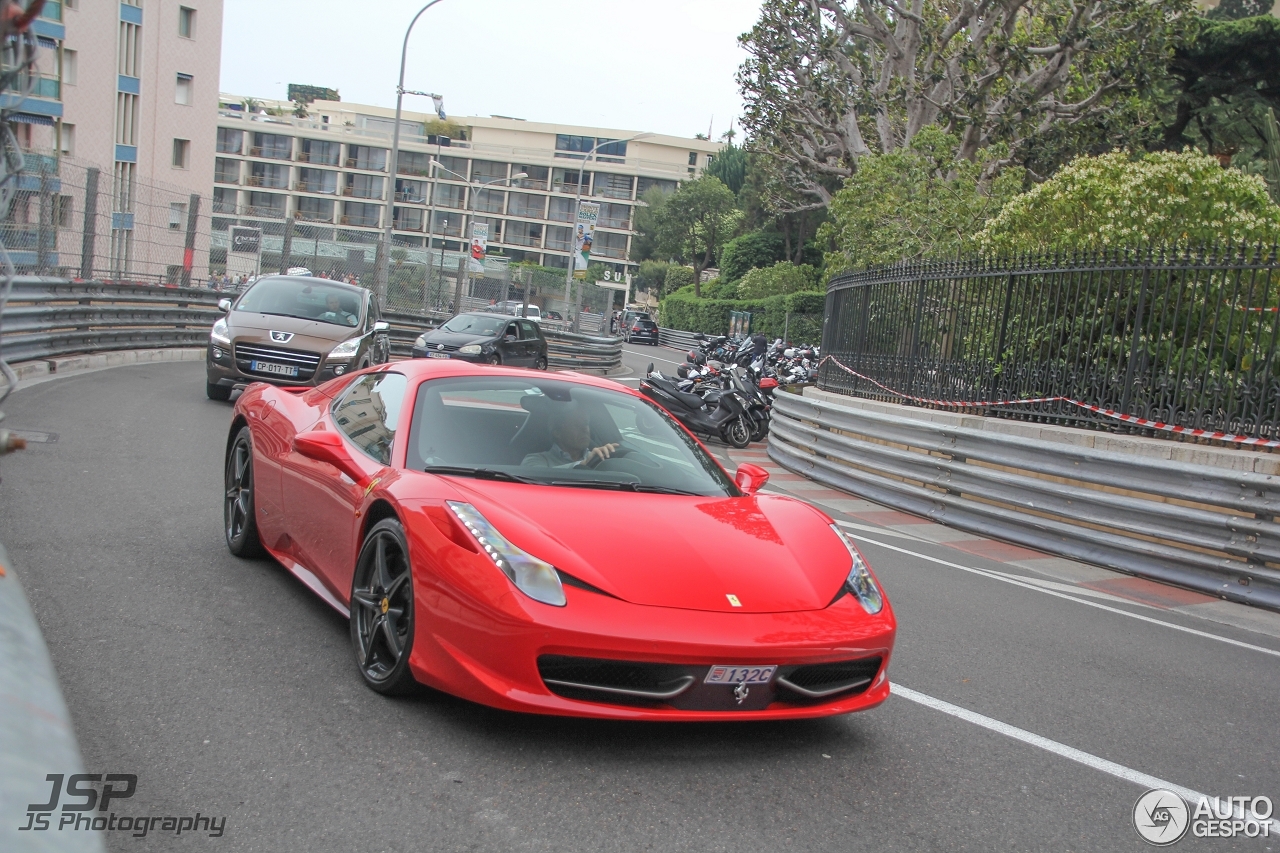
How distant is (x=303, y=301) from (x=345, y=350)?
4.43 ft

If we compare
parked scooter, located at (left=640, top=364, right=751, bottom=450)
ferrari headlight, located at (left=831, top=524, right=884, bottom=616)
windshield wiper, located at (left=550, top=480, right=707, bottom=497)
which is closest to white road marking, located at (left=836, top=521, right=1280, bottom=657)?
ferrari headlight, located at (left=831, top=524, right=884, bottom=616)

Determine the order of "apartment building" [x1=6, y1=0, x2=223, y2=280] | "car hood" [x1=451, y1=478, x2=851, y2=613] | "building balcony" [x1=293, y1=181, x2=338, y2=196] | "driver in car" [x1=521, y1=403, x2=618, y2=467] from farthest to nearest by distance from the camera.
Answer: "building balcony" [x1=293, y1=181, x2=338, y2=196] → "apartment building" [x1=6, y1=0, x2=223, y2=280] → "driver in car" [x1=521, y1=403, x2=618, y2=467] → "car hood" [x1=451, y1=478, x2=851, y2=613]

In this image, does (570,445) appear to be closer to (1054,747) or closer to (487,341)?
(1054,747)

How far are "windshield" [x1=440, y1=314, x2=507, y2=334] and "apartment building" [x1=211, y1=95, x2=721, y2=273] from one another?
219 ft

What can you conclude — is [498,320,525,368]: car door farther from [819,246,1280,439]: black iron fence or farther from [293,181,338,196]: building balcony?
[293,181,338,196]: building balcony

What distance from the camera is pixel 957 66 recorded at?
87.1ft

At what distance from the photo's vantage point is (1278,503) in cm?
835

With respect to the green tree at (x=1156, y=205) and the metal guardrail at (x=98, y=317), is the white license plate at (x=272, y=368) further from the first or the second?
the green tree at (x=1156, y=205)

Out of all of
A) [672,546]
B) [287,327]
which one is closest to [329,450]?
[672,546]

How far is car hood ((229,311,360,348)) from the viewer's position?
1400 centimetres

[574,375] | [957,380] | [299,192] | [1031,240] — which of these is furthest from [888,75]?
[299,192]

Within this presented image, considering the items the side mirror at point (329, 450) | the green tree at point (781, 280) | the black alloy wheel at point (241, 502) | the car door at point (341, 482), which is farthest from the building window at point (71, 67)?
the side mirror at point (329, 450)

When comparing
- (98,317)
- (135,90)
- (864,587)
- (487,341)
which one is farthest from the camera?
(135,90)
